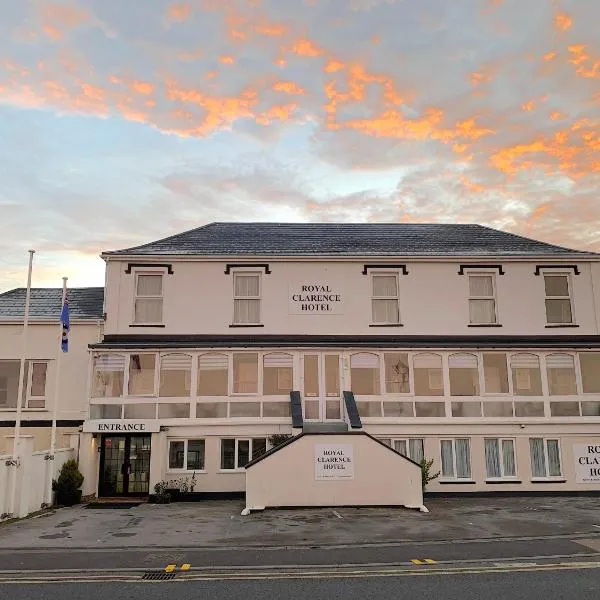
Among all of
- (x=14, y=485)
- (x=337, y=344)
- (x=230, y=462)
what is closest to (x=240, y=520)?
(x=230, y=462)

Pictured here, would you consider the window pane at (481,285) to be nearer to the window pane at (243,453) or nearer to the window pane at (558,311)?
the window pane at (558,311)

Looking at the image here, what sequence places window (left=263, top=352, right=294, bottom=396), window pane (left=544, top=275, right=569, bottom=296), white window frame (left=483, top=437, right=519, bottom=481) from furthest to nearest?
1. window pane (left=544, top=275, right=569, bottom=296)
2. window (left=263, top=352, right=294, bottom=396)
3. white window frame (left=483, top=437, right=519, bottom=481)

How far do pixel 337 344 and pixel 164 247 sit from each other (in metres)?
8.59

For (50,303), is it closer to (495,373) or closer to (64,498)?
(64,498)

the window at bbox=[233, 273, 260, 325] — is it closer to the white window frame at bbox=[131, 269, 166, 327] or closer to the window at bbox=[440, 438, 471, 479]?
the white window frame at bbox=[131, 269, 166, 327]

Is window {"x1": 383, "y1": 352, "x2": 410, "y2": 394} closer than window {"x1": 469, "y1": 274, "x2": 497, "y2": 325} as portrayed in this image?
Yes

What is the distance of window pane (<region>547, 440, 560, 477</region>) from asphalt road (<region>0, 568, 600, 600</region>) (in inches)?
490

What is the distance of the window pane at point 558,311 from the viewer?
24109mm

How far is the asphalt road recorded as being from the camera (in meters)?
9.10

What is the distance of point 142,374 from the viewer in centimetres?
2219

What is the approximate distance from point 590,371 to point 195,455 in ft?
52.6

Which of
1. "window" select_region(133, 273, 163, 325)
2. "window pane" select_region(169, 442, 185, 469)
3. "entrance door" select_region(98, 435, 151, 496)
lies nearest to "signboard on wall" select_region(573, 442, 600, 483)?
"window pane" select_region(169, 442, 185, 469)

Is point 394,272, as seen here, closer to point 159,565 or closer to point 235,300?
point 235,300

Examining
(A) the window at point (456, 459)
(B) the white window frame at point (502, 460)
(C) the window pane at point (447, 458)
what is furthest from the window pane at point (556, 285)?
(C) the window pane at point (447, 458)
